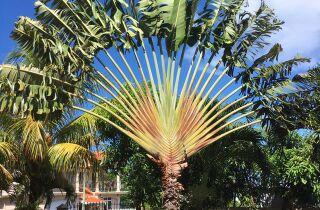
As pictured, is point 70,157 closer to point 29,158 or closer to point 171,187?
point 29,158

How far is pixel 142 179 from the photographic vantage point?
19016 millimetres

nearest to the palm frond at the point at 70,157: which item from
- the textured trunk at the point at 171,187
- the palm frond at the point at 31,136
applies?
the palm frond at the point at 31,136

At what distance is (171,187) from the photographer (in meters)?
10.8

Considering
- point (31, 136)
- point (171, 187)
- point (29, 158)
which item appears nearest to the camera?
point (171, 187)

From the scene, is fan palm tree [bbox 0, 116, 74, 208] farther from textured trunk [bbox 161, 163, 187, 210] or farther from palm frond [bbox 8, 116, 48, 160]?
textured trunk [bbox 161, 163, 187, 210]

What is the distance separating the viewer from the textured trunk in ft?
35.4

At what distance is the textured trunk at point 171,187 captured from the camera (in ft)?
35.4

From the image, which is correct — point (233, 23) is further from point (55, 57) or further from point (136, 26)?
point (55, 57)

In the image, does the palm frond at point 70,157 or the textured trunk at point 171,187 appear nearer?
the textured trunk at point 171,187

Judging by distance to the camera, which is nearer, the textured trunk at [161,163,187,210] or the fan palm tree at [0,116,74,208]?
the textured trunk at [161,163,187,210]

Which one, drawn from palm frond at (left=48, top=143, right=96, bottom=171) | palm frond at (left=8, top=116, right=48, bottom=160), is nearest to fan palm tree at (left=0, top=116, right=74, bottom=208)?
palm frond at (left=8, top=116, right=48, bottom=160)

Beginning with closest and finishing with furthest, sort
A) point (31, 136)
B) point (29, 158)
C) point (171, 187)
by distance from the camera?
point (171, 187) → point (31, 136) → point (29, 158)

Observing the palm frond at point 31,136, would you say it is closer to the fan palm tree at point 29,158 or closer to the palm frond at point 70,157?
the fan palm tree at point 29,158

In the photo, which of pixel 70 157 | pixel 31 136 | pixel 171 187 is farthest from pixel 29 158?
pixel 171 187
